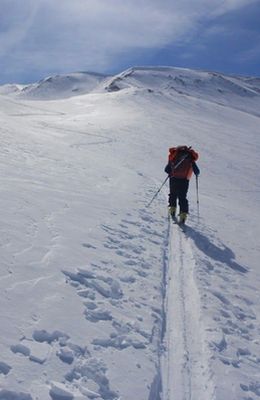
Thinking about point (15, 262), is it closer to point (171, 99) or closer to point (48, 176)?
point (48, 176)

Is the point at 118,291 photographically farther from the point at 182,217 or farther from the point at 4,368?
the point at 182,217

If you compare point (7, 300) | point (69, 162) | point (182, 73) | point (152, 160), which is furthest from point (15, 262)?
point (182, 73)

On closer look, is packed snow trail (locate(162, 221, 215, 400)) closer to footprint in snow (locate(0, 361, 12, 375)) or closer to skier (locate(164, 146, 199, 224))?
footprint in snow (locate(0, 361, 12, 375))

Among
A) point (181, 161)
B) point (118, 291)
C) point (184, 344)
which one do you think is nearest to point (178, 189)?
point (181, 161)

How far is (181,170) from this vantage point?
1296 centimetres

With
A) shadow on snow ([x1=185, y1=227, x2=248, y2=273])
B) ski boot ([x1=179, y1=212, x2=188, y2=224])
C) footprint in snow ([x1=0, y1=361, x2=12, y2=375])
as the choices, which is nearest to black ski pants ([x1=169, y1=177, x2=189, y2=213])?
ski boot ([x1=179, y1=212, x2=188, y2=224])

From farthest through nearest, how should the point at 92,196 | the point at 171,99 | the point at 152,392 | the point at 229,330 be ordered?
the point at 171,99, the point at 92,196, the point at 229,330, the point at 152,392

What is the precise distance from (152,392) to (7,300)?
7.07 ft

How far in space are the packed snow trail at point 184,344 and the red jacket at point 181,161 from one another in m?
3.99

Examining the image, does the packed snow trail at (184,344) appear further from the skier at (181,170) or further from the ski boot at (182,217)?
the skier at (181,170)

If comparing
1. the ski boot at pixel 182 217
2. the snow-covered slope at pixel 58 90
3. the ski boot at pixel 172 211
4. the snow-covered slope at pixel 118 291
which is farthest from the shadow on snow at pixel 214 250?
the snow-covered slope at pixel 58 90

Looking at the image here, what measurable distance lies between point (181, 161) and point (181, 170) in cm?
25

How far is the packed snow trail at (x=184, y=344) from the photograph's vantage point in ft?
17.9

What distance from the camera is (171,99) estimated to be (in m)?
78.2
